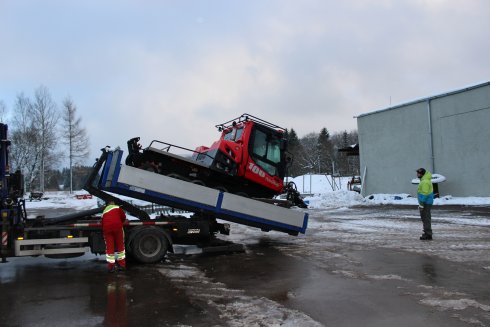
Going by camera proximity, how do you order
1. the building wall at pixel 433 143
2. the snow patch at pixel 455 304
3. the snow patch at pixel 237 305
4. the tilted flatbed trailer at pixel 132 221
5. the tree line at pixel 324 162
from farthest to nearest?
the tree line at pixel 324 162, the building wall at pixel 433 143, the tilted flatbed trailer at pixel 132 221, the snow patch at pixel 455 304, the snow patch at pixel 237 305

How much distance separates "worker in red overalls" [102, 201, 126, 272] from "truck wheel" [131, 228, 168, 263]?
0.63 metres

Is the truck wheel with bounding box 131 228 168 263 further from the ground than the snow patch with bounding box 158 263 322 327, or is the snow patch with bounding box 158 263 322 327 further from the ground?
the truck wheel with bounding box 131 228 168 263

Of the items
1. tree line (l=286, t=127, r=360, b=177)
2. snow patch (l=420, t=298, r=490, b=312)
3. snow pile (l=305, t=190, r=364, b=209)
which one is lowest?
snow patch (l=420, t=298, r=490, b=312)

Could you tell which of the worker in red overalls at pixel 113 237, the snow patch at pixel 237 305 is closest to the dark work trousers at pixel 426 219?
the snow patch at pixel 237 305

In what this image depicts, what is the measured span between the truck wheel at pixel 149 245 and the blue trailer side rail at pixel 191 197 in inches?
30.0

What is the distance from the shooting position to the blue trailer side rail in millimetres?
9188

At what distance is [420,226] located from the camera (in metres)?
15.8

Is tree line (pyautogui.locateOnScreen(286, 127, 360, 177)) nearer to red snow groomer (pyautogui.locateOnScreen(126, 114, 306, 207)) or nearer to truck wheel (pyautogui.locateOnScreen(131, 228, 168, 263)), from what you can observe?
red snow groomer (pyautogui.locateOnScreen(126, 114, 306, 207))

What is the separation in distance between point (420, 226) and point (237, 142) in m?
7.91

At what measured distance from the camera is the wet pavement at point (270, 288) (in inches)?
213

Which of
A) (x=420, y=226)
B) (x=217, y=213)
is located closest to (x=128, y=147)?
(x=217, y=213)

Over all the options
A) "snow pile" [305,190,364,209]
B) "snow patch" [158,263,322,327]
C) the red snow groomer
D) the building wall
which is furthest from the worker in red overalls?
the building wall

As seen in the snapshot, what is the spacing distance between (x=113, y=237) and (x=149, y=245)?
1066 mm

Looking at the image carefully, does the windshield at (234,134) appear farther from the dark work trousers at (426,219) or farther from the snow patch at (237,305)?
the dark work trousers at (426,219)
